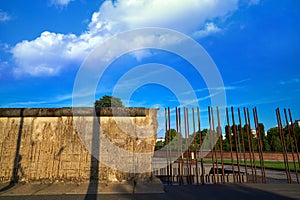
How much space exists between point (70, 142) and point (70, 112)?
0.87 meters

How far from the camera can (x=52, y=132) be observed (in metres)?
5.97

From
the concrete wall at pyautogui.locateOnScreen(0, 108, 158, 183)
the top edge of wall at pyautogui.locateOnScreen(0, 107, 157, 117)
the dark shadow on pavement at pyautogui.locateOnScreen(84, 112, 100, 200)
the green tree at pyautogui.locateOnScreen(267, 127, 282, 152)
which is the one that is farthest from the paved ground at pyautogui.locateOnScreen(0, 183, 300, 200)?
the green tree at pyautogui.locateOnScreen(267, 127, 282, 152)

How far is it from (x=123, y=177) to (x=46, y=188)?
1975 millimetres

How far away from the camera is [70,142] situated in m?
5.92

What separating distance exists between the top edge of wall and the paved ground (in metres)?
1.93

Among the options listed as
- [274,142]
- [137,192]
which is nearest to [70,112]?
[137,192]

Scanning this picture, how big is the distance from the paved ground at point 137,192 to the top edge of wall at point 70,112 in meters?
1.93

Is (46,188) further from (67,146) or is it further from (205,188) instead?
(205,188)

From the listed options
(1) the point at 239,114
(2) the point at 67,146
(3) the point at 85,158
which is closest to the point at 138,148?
(3) the point at 85,158

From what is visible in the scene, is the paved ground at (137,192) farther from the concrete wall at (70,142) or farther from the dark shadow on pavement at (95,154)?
the concrete wall at (70,142)

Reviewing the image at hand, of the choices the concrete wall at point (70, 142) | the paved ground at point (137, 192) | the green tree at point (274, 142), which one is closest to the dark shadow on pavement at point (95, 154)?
the concrete wall at point (70, 142)

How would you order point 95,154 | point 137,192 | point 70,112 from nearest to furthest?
point 137,192
point 95,154
point 70,112

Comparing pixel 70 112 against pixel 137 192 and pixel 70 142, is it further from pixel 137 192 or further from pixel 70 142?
pixel 137 192

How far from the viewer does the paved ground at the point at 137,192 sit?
15.0ft
